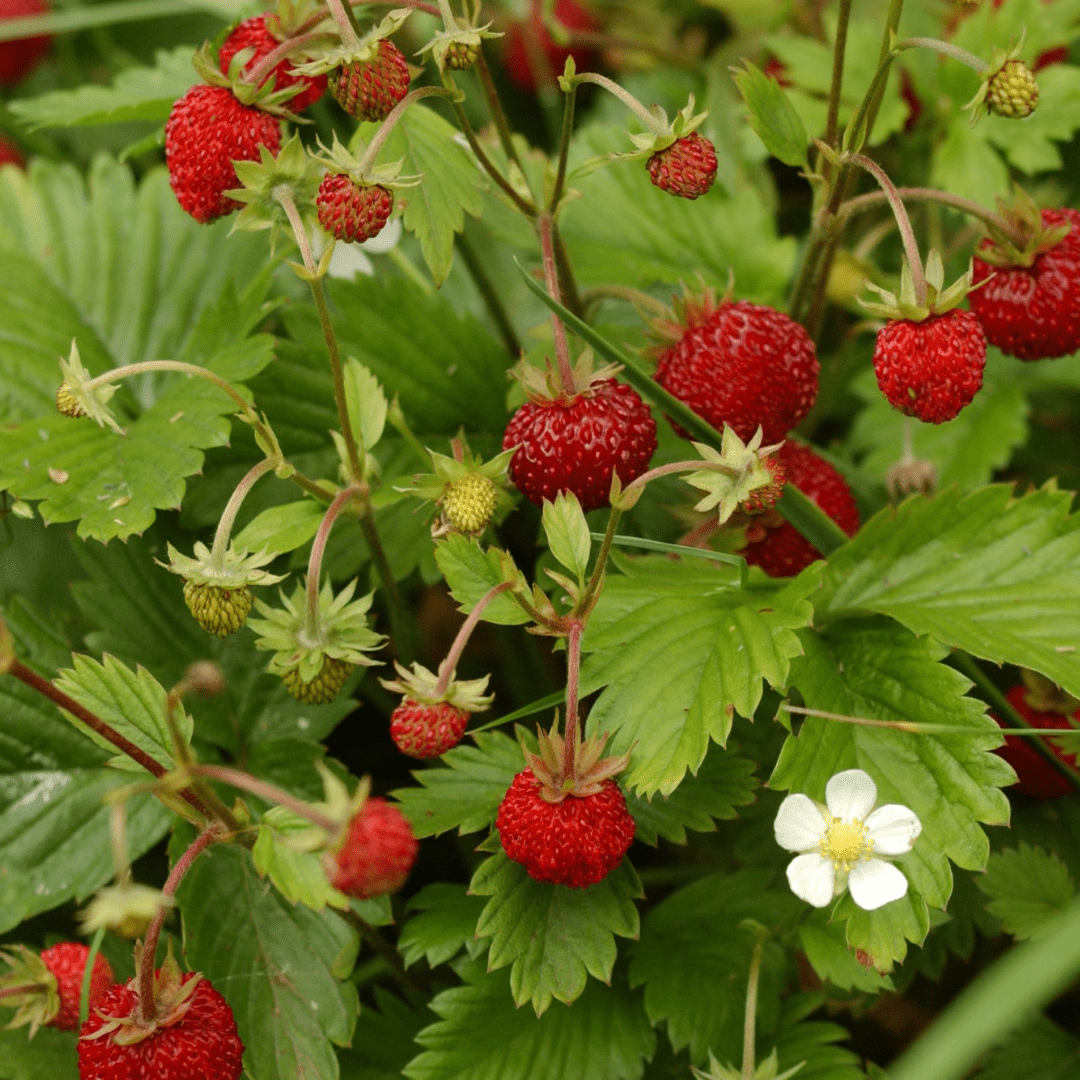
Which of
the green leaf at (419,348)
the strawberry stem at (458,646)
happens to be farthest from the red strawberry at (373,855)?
the green leaf at (419,348)

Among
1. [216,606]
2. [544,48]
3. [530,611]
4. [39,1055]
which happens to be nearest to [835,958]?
[530,611]

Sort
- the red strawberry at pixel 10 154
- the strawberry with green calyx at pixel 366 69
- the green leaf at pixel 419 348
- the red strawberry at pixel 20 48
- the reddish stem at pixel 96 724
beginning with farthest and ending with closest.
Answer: the red strawberry at pixel 20 48, the red strawberry at pixel 10 154, the green leaf at pixel 419 348, the strawberry with green calyx at pixel 366 69, the reddish stem at pixel 96 724

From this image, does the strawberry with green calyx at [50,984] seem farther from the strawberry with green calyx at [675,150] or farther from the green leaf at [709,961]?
the strawberry with green calyx at [675,150]

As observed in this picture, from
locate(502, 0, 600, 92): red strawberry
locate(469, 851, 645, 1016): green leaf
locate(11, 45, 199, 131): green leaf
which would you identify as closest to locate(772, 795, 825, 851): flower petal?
locate(469, 851, 645, 1016): green leaf

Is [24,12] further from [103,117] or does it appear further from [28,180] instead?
[103,117]

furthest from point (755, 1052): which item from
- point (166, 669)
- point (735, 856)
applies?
point (166, 669)

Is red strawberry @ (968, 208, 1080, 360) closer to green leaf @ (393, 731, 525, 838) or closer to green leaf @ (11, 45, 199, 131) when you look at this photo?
green leaf @ (393, 731, 525, 838)
